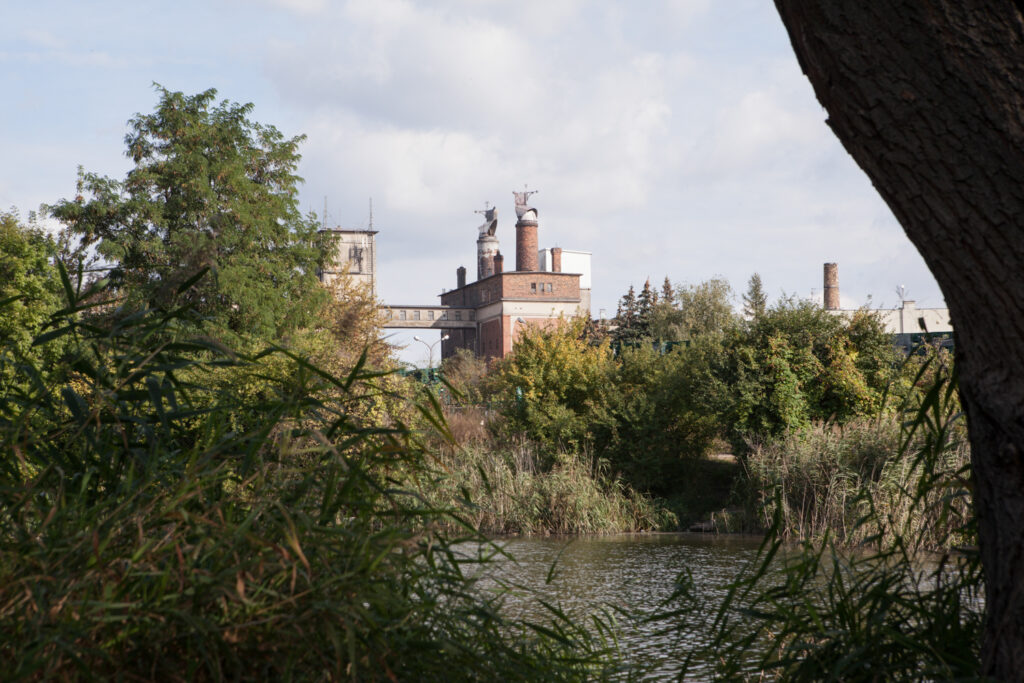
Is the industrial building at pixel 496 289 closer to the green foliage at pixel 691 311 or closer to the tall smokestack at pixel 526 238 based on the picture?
the tall smokestack at pixel 526 238

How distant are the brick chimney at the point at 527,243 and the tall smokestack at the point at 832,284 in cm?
1721

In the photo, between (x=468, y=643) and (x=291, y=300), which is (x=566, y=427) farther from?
(x=468, y=643)

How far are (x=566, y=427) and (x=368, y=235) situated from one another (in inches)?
2029

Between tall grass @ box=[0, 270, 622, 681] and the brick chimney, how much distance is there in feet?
187

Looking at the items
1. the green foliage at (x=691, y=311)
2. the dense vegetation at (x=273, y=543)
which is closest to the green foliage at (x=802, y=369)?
the dense vegetation at (x=273, y=543)

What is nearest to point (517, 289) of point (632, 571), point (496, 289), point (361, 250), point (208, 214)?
point (496, 289)

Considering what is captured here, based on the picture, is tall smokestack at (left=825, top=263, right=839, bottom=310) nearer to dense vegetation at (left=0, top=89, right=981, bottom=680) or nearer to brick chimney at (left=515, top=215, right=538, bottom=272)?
brick chimney at (left=515, top=215, right=538, bottom=272)

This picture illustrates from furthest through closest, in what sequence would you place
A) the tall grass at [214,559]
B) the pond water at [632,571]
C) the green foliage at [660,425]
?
the green foliage at [660,425] → the pond water at [632,571] → the tall grass at [214,559]

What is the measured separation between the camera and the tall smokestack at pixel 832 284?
51906 mm

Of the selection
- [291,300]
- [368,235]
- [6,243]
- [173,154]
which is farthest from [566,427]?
[368,235]

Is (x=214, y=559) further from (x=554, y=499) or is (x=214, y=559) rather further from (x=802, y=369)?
(x=802, y=369)

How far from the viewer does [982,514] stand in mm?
2023

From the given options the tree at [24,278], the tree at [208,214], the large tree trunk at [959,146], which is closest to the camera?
the large tree trunk at [959,146]

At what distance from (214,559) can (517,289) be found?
57.6m
